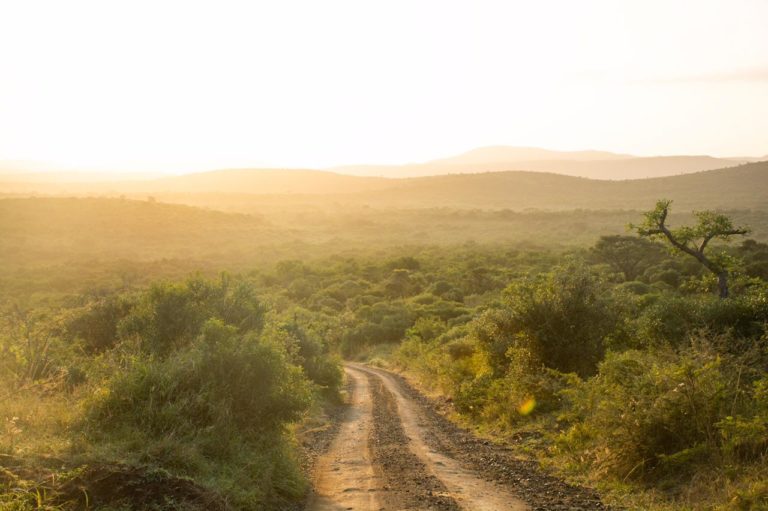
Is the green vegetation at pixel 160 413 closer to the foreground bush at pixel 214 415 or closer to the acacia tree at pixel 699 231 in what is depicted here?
the foreground bush at pixel 214 415

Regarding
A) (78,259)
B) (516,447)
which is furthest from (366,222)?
(516,447)

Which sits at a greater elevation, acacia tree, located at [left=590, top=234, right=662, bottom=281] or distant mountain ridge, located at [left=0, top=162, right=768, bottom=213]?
distant mountain ridge, located at [left=0, top=162, right=768, bottom=213]

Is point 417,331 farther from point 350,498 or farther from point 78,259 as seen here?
point 78,259

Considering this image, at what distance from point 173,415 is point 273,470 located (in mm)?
1778

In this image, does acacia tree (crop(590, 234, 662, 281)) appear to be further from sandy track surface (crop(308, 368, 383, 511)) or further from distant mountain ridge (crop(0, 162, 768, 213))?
distant mountain ridge (crop(0, 162, 768, 213))

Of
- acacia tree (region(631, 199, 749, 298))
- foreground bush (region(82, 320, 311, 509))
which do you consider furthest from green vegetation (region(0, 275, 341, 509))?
acacia tree (region(631, 199, 749, 298))

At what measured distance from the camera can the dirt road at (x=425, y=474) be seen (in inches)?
371

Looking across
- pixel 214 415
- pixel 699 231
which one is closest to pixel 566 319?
pixel 699 231

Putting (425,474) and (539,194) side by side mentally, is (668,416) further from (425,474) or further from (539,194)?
(539,194)

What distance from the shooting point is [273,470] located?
958 centimetres

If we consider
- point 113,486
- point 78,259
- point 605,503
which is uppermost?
point 113,486

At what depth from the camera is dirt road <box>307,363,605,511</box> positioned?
30.9 ft

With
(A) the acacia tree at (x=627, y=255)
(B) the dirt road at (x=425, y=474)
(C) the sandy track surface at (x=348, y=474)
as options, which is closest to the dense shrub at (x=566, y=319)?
(B) the dirt road at (x=425, y=474)

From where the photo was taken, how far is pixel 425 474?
11.2m
